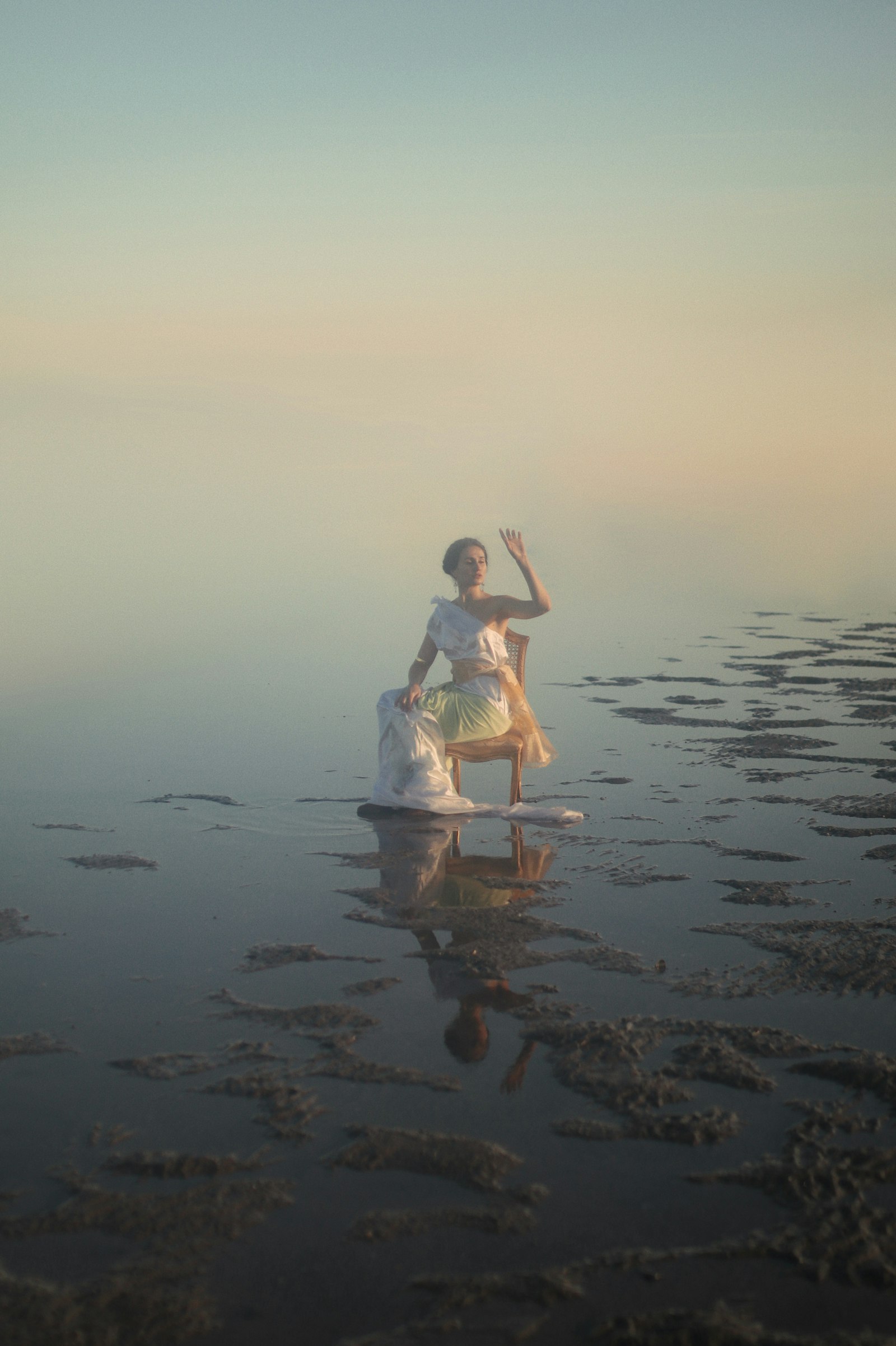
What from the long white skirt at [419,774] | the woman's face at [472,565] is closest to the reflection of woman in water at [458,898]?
the long white skirt at [419,774]

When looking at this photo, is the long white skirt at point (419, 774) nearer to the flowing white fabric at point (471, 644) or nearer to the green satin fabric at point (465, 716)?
the green satin fabric at point (465, 716)

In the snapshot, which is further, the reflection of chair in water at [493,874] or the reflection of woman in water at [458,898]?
Result: the reflection of chair in water at [493,874]

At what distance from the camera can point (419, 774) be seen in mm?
6746

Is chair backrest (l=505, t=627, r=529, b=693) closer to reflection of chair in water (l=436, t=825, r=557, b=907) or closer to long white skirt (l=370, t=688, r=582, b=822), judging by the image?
long white skirt (l=370, t=688, r=582, b=822)

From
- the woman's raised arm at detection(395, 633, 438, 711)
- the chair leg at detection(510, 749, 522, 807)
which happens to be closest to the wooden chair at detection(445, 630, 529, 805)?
the chair leg at detection(510, 749, 522, 807)

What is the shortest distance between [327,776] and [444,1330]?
573cm

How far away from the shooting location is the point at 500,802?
7.29m

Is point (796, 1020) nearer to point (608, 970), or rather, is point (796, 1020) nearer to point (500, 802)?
point (608, 970)

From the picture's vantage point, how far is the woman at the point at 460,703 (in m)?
6.77

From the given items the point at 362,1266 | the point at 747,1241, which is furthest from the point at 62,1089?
the point at 747,1241

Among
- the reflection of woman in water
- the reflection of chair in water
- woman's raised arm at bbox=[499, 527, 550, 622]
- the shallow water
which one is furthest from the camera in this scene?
woman's raised arm at bbox=[499, 527, 550, 622]

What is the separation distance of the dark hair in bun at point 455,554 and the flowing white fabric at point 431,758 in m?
0.35

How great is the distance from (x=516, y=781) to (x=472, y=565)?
56.3 inches

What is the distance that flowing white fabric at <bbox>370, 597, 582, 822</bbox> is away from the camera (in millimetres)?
6750
